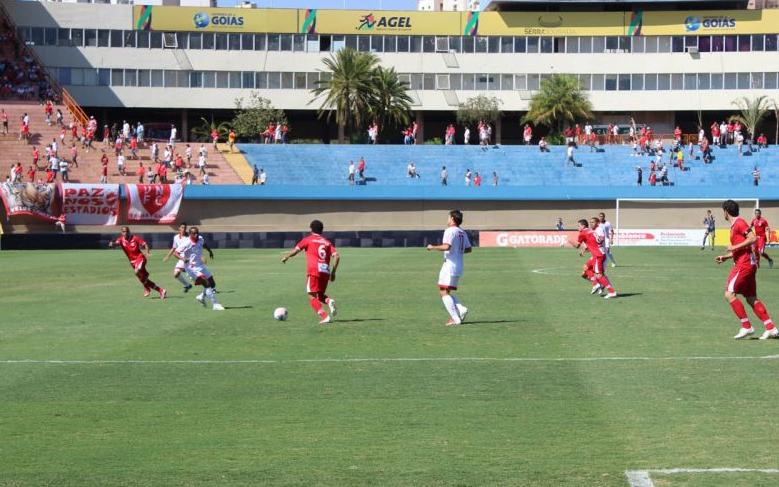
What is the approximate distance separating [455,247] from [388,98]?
225 ft

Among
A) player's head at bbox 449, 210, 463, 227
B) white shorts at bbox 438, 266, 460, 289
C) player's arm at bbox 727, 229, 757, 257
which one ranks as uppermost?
player's head at bbox 449, 210, 463, 227

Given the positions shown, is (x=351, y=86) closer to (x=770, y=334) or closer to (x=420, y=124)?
→ (x=420, y=124)

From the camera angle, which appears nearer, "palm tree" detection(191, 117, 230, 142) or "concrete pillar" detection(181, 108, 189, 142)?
"palm tree" detection(191, 117, 230, 142)

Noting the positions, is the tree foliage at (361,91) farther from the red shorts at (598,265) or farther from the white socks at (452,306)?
the white socks at (452,306)

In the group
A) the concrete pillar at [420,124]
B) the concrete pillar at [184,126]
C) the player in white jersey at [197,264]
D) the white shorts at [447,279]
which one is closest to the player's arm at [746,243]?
the white shorts at [447,279]

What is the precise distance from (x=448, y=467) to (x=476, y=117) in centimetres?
8209

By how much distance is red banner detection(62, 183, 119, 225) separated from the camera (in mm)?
63500

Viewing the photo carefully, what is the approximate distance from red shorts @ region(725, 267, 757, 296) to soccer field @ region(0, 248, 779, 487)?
33.1 inches

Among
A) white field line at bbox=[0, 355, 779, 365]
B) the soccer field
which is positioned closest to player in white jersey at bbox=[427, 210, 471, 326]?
the soccer field

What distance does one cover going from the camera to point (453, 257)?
778 inches

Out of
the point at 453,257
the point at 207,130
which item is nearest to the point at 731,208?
the point at 453,257

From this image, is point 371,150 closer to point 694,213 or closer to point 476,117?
point 476,117

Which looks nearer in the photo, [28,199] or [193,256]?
[193,256]

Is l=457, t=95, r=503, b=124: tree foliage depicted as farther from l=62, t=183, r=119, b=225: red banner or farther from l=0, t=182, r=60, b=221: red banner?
l=0, t=182, r=60, b=221: red banner
